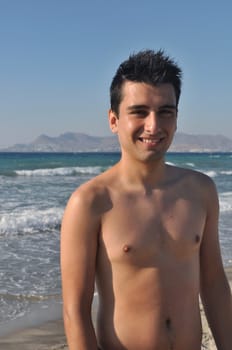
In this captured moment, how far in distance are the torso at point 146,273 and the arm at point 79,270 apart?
79 millimetres

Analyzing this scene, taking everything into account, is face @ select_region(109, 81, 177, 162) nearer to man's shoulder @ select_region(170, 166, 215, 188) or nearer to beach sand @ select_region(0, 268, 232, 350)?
man's shoulder @ select_region(170, 166, 215, 188)

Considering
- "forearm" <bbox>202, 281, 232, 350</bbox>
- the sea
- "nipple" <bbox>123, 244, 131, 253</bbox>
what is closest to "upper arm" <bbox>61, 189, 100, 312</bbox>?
"nipple" <bbox>123, 244, 131, 253</bbox>

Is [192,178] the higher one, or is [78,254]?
[192,178]

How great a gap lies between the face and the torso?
18cm

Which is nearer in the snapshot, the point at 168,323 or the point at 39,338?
the point at 168,323

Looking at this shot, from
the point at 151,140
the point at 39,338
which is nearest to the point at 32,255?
the point at 39,338

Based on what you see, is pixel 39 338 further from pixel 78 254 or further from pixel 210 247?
pixel 78 254

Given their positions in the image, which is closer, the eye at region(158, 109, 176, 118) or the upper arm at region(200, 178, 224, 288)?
the eye at region(158, 109, 176, 118)

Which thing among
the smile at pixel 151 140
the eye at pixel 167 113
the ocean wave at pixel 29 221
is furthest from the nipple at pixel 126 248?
the ocean wave at pixel 29 221

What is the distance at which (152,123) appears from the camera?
183 cm

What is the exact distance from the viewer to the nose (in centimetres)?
183

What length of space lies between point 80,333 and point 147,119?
769 mm

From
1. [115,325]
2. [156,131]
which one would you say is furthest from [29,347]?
[156,131]

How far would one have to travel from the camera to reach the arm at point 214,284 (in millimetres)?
2051
